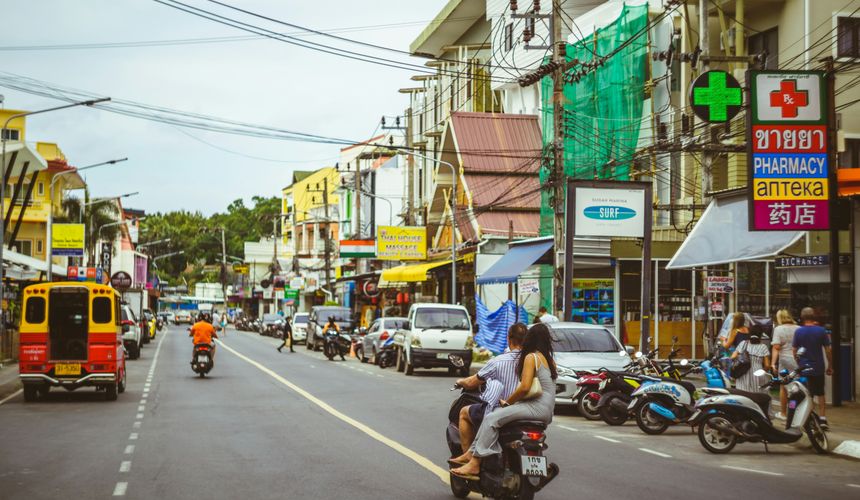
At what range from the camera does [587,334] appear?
863 inches

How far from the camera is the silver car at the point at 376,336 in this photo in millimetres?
39031

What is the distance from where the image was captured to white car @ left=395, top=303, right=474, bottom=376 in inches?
1268

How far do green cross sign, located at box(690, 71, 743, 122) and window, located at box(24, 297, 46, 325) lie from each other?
15.3 meters

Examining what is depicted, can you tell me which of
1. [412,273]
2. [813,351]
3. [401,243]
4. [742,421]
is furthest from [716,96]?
[401,243]

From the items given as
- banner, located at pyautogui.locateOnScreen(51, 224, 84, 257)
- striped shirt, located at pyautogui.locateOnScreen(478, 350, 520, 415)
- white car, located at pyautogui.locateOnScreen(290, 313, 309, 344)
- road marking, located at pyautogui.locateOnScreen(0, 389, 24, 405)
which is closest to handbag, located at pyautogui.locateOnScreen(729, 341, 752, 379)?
striped shirt, located at pyautogui.locateOnScreen(478, 350, 520, 415)

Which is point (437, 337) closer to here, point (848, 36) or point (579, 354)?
point (579, 354)

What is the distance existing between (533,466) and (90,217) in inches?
2687

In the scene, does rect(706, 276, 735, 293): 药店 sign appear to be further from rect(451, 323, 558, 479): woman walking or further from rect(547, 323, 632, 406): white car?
rect(451, 323, 558, 479): woman walking

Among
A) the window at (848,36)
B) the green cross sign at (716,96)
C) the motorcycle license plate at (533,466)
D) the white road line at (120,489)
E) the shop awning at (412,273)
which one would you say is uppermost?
the window at (848,36)

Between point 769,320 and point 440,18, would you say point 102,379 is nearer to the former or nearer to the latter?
point 769,320

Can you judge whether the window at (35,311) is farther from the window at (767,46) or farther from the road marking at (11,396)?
the window at (767,46)

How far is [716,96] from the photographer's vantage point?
84.7 ft

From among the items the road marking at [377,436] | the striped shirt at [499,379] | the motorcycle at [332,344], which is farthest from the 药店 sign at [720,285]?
the motorcycle at [332,344]

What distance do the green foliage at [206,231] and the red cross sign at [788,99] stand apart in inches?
4592
